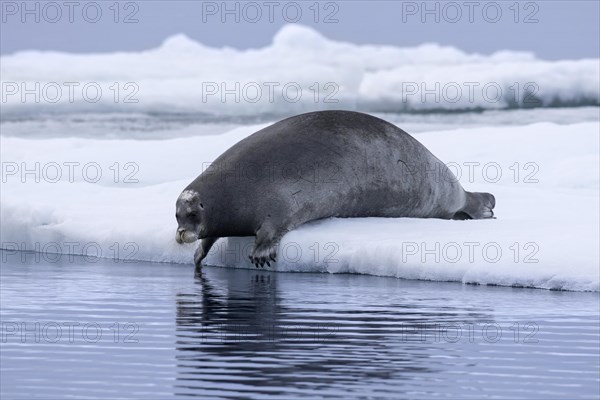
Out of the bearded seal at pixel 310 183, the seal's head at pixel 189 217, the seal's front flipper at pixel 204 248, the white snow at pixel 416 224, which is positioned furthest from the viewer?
the seal's front flipper at pixel 204 248

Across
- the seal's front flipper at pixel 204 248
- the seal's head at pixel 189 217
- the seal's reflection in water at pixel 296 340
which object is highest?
the seal's head at pixel 189 217

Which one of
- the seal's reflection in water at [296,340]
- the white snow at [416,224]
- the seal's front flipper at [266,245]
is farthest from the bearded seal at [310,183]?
the seal's reflection in water at [296,340]

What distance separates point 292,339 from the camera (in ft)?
22.4

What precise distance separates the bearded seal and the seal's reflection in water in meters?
1.38

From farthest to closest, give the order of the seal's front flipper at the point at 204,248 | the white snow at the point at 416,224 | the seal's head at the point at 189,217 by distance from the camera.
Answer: the seal's front flipper at the point at 204,248, the seal's head at the point at 189,217, the white snow at the point at 416,224

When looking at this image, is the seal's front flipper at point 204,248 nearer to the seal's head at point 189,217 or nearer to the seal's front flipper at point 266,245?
the seal's head at point 189,217

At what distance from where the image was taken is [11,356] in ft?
20.6

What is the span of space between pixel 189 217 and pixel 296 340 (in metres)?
4.22

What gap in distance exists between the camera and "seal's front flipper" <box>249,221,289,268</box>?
10.7 metres

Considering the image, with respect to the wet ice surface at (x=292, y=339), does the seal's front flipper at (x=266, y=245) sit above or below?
above

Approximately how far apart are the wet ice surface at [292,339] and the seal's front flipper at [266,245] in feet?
2.21

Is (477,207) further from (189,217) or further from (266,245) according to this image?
(189,217)

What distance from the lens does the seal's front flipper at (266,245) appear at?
1068cm

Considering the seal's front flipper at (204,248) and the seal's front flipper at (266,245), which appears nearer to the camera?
the seal's front flipper at (266,245)
